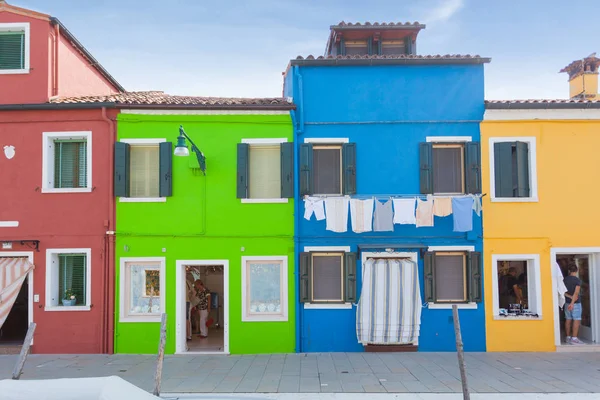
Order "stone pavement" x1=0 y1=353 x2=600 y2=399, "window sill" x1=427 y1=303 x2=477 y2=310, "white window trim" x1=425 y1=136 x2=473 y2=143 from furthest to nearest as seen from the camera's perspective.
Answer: "white window trim" x1=425 y1=136 x2=473 y2=143 < "window sill" x1=427 y1=303 x2=477 y2=310 < "stone pavement" x1=0 y1=353 x2=600 y2=399

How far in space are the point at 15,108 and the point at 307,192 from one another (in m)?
7.42

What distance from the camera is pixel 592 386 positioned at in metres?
10.0

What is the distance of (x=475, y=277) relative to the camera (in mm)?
13250

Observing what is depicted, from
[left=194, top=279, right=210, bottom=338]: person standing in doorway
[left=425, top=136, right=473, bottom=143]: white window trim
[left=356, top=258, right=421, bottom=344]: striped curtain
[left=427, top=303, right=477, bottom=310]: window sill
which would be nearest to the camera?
[left=356, top=258, right=421, bottom=344]: striped curtain

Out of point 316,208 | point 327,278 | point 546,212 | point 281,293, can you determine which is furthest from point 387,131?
point 281,293

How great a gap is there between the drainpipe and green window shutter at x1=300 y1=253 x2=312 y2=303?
4564 millimetres

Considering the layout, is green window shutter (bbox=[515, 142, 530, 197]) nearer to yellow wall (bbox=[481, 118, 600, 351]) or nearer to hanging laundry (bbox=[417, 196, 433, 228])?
yellow wall (bbox=[481, 118, 600, 351])

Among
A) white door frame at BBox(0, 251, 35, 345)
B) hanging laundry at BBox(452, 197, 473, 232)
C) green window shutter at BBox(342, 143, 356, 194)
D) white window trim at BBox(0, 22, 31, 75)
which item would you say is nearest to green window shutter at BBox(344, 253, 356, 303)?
green window shutter at BBox(342, 143, 356, 194)

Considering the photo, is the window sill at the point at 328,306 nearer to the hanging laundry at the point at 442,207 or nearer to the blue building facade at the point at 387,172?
the blue building facade at the point at 387,172

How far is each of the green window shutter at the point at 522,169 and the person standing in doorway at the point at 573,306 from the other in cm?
228

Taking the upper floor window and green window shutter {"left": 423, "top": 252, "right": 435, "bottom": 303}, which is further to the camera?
the upper floor window

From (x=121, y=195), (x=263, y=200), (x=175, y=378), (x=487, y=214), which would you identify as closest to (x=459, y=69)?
(x=487, y=214)

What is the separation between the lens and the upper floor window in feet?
43.9

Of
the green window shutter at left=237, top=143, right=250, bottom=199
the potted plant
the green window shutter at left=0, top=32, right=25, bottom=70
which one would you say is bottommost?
the potted plant
